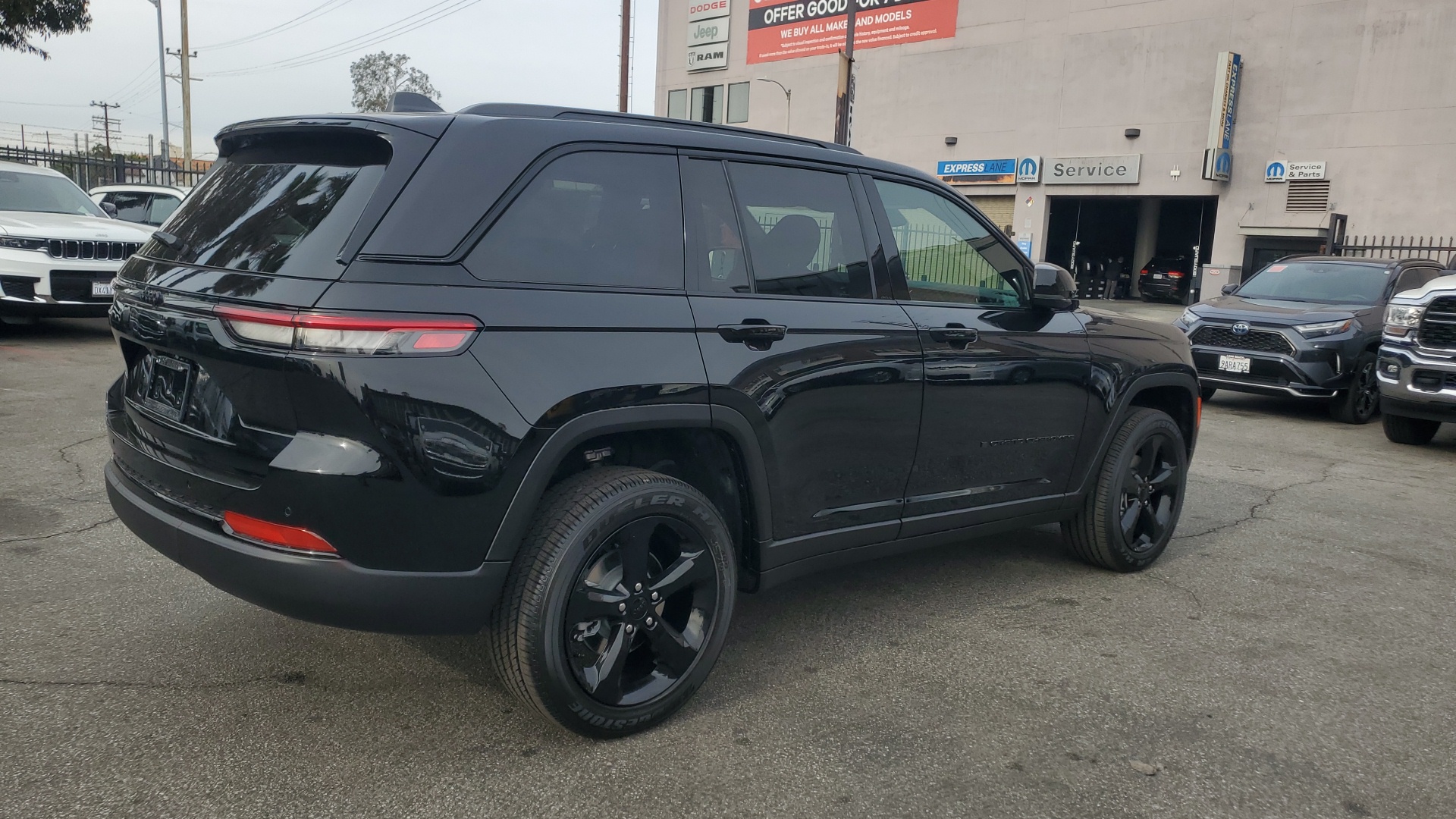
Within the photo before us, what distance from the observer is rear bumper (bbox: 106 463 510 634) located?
2.60m

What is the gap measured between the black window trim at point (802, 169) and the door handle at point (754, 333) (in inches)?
4.0

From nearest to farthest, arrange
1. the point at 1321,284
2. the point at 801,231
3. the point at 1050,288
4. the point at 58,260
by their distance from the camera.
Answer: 1. the point at 801,231
2. the point at 1050,288
3. the point at 58,260
4. the point at 1321,284

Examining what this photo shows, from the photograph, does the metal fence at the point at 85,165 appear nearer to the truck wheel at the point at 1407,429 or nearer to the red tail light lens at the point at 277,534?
the red tail light lens at the point at 277,534

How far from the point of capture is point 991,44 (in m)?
33.4

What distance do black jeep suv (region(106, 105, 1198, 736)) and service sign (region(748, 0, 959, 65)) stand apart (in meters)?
33.9

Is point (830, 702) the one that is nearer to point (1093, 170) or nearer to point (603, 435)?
point (603, 435)

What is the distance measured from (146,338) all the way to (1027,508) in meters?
3.27

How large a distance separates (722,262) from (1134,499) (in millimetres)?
2576

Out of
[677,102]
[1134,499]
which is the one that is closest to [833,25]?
[677,102]

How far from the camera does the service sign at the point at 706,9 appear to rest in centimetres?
4141

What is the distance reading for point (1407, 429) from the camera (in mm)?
8828

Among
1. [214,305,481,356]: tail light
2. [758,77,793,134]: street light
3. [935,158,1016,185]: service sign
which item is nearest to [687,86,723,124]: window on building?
[758,77,793,134]: street light

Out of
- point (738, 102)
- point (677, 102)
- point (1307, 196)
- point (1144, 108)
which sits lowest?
point (1307, 196)

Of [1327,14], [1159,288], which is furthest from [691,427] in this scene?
[1159,288]
